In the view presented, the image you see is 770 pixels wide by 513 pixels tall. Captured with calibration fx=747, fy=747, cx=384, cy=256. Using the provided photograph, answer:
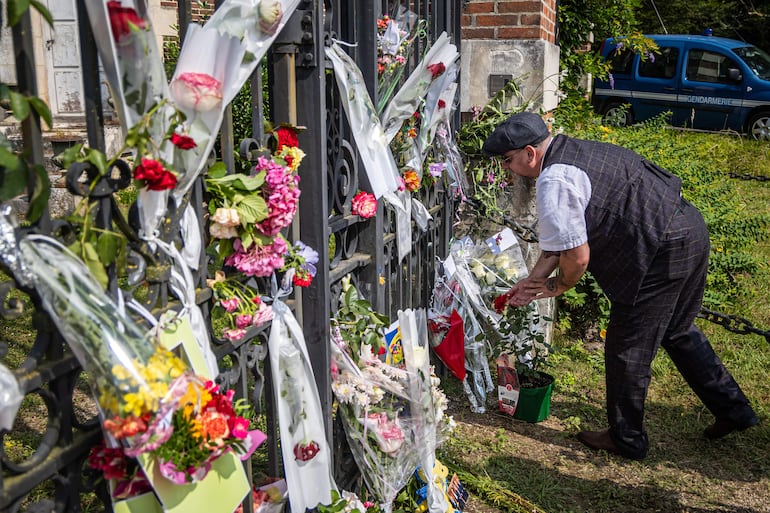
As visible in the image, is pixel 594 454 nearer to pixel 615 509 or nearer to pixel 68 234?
pixel 615 509

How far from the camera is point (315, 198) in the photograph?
219 centimetres

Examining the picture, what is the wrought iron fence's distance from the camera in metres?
1.28

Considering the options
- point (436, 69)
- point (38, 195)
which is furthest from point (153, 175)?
point (436, 69)

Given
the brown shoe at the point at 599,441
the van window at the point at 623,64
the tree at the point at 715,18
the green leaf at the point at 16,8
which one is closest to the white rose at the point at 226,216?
the green leaf at the point at 16,8

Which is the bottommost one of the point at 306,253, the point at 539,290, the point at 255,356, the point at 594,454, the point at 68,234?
the point at 594,454

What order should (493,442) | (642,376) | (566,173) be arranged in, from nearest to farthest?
(566,173) → (642,376) → (493,442)

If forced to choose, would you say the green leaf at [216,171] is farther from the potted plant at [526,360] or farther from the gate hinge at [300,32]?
the potted plant at [526,360]

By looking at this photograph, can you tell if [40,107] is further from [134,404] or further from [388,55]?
[388,55]

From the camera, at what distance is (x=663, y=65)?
541 inches

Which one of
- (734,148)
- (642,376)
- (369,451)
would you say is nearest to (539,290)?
(642,376)

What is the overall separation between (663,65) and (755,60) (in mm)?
1530

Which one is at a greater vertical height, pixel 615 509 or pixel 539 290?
pixel 539 290

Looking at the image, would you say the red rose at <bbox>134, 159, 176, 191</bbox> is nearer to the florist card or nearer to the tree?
the florist card

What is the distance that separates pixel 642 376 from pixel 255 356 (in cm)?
213
